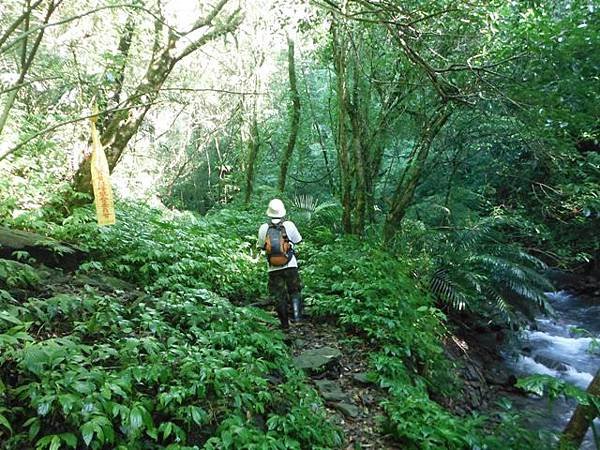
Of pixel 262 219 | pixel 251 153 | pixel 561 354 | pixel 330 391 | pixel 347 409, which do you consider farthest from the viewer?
pixel 251 153

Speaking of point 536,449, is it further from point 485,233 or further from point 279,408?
point 485,233

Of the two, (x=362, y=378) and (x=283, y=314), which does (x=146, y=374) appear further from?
(x=283, y=314)

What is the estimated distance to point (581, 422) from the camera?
4281 millimetres

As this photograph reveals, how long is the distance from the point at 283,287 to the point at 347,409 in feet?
6.90

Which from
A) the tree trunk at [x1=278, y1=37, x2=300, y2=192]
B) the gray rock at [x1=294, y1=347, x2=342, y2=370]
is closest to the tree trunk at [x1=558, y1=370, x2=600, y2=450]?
the gray rock at [x1=294, y1=347, x2=342, y2=370]

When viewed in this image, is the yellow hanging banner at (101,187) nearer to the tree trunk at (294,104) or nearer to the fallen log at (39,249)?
the fallen log at (39,249)

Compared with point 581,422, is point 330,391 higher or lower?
higher

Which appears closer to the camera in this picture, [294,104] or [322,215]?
[322,215]

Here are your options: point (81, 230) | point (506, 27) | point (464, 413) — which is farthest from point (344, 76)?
point (464, 413)

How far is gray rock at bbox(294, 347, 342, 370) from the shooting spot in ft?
17.3

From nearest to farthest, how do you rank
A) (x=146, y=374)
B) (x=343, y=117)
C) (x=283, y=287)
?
1. (x=146, y=374)
2. (x=283, y=287)
3. (x=343, y=117)

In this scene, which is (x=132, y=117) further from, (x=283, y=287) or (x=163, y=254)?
(x=283, y=287)

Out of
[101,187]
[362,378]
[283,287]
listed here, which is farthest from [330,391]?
[101,187]

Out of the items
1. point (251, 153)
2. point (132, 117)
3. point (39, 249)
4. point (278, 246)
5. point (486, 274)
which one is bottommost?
point (486, 274)
